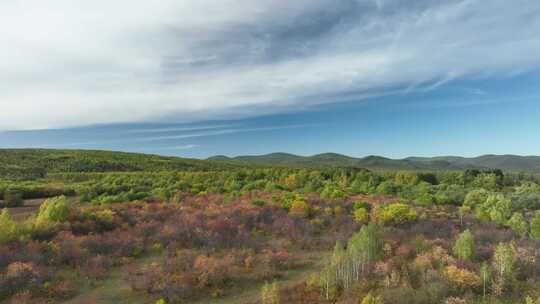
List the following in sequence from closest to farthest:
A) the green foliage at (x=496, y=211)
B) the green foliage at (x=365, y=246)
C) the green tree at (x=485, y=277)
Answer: the green tree at (x=485, y=277) < the green foliage at (x=365, y=246) < the green foliage at (x=496, y=211)

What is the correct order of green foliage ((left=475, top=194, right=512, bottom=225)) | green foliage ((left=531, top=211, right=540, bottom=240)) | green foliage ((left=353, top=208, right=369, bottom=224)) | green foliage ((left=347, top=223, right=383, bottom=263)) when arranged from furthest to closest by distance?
green foliage ((left=475, top=194, right=512, bottom=225)) < green foliage ((left=353, top=208, right=369, bottom=224)) < green foliage ((left=531, top=211, right=540, bottom=240)) < green foliage ((left=347, top=223, right=383, bottom=263))

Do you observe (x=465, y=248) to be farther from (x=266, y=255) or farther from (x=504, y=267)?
(x=266, y=255)

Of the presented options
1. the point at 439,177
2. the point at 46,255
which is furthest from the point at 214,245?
the point at 439,177

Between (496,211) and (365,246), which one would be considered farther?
(496,211)

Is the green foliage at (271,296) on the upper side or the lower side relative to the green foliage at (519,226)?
lower

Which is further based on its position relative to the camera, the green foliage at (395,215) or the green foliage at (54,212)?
the green foliage at (395,215)

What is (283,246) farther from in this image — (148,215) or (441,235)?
(148,215)

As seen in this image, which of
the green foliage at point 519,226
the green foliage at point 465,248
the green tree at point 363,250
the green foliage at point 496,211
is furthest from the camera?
the green foliage at point 496,211

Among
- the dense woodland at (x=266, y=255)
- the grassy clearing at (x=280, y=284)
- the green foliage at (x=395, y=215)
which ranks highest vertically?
the green foliage at (x=395, y=215)

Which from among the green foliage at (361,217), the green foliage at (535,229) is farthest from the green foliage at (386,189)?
the green foliage at (535,229)

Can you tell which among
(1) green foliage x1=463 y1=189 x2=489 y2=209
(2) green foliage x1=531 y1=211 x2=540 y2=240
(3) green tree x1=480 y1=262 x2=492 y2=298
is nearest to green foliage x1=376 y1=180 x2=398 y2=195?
(1) green foliage x1=463 y1=189 x2=489 y2=209

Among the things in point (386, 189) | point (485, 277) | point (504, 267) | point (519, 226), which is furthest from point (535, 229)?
point (386, 189)

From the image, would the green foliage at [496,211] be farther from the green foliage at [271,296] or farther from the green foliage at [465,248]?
the green foliage at [271,296]

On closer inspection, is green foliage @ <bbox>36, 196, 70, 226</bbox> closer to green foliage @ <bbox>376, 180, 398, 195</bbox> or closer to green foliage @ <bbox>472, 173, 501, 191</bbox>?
green foliage @ <bbox>376, 180, 398, 195</bbox>
